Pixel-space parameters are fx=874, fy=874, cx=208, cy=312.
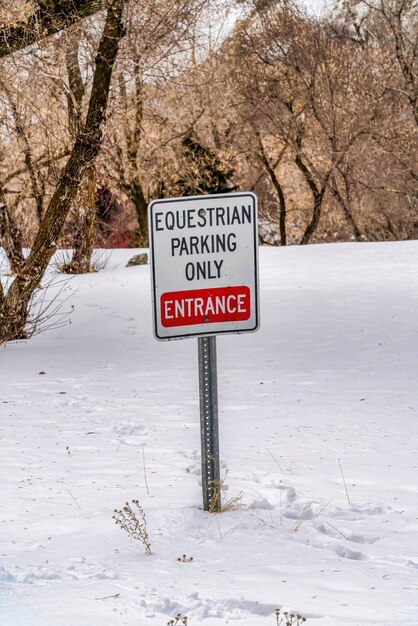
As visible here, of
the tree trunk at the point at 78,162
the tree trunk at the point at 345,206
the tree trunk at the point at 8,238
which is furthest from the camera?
the tree trunk at the point at 345,206

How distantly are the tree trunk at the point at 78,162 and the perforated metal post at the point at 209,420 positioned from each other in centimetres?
592

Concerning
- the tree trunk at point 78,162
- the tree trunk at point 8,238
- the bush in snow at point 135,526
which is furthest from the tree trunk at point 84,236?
the bush in snow at point 135,526

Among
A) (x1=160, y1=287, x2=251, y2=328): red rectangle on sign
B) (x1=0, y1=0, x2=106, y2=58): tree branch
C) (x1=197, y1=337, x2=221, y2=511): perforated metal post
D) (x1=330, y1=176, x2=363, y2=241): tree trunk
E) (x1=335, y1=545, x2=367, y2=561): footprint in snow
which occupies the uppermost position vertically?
(x1=0, y1=0, x2=106, y2=58): tree branch

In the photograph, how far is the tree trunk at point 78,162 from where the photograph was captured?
32.4 feet

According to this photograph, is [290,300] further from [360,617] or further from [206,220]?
[360,617]

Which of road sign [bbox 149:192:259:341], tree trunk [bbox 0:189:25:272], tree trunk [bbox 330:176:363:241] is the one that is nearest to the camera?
road sign [bbox 149:192:259:341]

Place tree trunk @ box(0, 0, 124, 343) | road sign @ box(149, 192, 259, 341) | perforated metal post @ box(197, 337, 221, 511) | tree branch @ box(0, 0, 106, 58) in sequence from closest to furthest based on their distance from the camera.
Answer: road sign @ box(149, 192, 259, 341), perforated metal post @ box(197, 337, 221, 511), tree branch @ box(0, 0, 106, 58), tree trunk @ box(0, 0, 124, 343)

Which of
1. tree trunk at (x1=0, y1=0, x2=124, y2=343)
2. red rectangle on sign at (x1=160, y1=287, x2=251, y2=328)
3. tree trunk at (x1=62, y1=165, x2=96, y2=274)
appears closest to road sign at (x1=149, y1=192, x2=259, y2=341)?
red rectangle on sign at (x1=160, y1=287, x2=251, y2=328)

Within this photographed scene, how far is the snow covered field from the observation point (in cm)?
337

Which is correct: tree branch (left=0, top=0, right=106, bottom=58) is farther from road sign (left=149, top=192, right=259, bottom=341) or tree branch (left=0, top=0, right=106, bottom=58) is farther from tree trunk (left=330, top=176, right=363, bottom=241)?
tree trunk (left=330, top=176, right=363, bottom=241)

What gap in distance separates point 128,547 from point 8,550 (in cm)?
56

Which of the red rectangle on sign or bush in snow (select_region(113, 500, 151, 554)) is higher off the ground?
the red rectangle on sign

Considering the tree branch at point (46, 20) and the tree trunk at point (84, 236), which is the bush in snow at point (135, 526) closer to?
the tree branch at point (46, 20)

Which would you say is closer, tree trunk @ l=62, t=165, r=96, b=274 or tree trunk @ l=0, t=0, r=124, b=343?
tree trunk @ l=0, t=0, r=124, b=343
